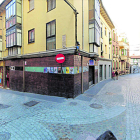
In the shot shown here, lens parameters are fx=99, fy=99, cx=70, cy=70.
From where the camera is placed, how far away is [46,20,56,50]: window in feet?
26.6

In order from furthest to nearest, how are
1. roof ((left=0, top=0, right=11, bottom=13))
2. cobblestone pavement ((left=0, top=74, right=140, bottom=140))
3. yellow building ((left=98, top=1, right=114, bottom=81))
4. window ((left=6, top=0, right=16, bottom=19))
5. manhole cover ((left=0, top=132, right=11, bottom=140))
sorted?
yellow building ((left=98, top=1, right=114, bottom=81)) → roof ((left=0, top=0, right=11, bottom=13)) → window ((left=6, top=0, right=16, bottom=19)) → cobblestone pavement ((left=0, top=74, right=140, bottom=140)) → manhole cover ((left=0, top=132, right=11, bottom=140))

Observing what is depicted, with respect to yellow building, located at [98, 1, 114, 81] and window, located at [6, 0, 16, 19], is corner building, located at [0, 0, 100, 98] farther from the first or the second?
yellow building, located at [98, 1, 114, 81]

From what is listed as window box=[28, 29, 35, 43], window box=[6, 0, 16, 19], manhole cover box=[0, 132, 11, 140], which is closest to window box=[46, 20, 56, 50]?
window box=[28, 29, 35, 43]

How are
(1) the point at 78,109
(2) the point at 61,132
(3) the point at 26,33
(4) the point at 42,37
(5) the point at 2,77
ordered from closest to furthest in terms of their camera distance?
(2) the point at 61,132 → (1) the point at 78,109 → (4) the point at 42,37 → (3) the point at 26,33 → (5) the point at 2,77

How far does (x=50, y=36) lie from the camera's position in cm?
831

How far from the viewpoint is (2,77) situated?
14.3m

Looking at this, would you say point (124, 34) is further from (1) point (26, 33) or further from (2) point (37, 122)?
(2) point (37, 122)

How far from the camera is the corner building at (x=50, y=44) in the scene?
281 inches

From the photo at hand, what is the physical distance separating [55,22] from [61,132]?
754cm

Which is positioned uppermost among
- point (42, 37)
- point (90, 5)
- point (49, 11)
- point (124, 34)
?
point (124, 34)

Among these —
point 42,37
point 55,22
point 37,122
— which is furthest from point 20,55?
point 37,122

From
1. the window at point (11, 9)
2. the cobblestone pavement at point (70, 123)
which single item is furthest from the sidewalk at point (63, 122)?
the window at point (11, 9)

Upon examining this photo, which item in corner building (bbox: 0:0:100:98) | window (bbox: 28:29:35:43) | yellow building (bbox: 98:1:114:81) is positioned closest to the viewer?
corner building (bbox: 0:0:100:98)

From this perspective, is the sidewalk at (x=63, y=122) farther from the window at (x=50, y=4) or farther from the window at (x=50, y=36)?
the window at (x=50, y=4)
